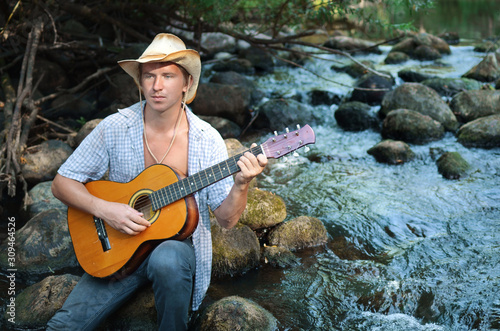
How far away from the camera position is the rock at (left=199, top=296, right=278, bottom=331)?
308 centimetres

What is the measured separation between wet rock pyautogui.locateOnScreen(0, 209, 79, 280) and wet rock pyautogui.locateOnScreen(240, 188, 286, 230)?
1636 mm

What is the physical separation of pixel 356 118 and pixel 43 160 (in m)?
5.33

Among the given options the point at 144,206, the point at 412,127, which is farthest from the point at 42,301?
the point at 412,127

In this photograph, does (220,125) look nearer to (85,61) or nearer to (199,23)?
(199,23)

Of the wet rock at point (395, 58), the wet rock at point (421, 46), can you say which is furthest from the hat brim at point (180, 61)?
the wet rock at point (421, 46)

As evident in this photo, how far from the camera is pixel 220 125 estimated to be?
26.7ft

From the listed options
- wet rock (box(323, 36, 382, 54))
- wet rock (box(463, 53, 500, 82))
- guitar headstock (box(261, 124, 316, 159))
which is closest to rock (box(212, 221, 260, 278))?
guitar headstock (box(261, 124, 316, 159))

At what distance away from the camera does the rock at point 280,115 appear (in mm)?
8672

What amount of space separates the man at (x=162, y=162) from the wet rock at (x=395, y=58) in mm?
9954

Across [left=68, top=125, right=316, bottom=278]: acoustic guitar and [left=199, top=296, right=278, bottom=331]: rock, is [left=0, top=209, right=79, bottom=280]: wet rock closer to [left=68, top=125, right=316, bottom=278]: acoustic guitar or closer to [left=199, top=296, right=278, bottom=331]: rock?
[left=68, top=125, right=316, bottom=278]: acoustic guitar

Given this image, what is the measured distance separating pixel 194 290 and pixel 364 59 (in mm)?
10718

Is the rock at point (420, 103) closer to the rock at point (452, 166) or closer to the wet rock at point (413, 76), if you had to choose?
the rock at point (452, 166)

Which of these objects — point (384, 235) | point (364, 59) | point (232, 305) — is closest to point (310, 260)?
point (384, 235)

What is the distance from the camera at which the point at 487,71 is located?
33.9ft
